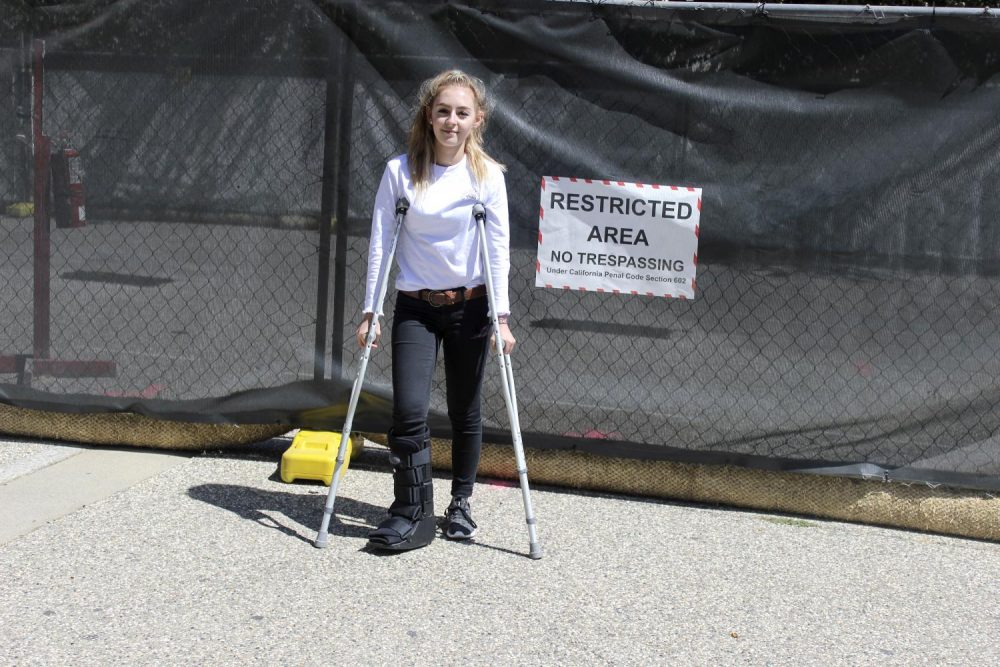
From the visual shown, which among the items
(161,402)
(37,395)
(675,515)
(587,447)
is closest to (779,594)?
(675,515)

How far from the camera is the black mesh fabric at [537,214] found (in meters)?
5.37

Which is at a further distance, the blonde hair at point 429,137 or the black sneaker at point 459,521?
the black sneaker at point 459,521

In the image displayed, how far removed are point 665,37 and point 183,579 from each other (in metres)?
3.27

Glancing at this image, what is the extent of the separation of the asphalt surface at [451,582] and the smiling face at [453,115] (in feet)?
5.74

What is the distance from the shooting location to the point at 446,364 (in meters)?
5.07

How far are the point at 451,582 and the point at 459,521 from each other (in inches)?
19.9

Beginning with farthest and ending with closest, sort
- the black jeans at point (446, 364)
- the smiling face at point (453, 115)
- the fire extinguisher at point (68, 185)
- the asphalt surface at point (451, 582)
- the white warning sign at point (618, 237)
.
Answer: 1. the fire extinguisher at point (68, 185)
2. the white warning sign at point (618, 237)
3. the black jeans at point (446, 364)
4. the smiling face at point (453, 115)
5. the asphalt surface at point (451, 582)

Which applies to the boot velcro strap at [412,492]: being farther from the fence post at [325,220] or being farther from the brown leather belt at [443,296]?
the fence post at [325,220]

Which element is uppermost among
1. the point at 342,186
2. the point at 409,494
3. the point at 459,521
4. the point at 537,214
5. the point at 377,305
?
the point at 342,186

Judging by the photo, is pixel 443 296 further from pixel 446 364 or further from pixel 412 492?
pixel 412 492

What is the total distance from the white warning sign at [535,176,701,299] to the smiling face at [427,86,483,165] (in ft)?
2.84

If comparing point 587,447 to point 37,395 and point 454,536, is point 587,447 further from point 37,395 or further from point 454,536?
point 37,395

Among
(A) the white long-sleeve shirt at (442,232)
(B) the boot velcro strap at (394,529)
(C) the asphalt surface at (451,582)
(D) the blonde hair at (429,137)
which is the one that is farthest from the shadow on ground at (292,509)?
(D) the blonde hair at (429,137)

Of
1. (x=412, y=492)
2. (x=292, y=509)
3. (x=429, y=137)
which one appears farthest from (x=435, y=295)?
(x=292, y=509)
